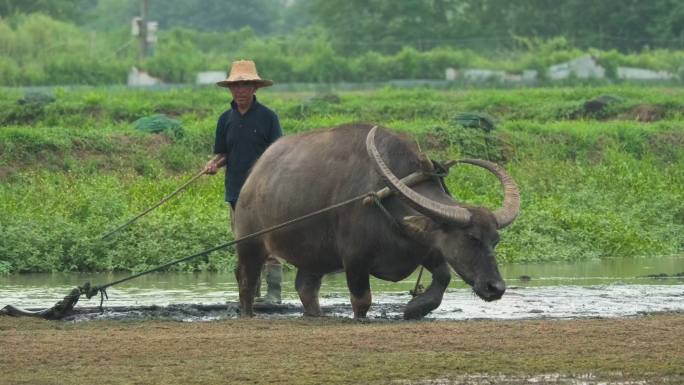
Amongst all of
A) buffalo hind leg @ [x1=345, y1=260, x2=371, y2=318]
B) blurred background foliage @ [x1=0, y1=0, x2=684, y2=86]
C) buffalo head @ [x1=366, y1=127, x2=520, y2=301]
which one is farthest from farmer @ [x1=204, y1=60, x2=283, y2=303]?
blurred background foliage @ [x1=0, y1=0, x2=684, y2=86]

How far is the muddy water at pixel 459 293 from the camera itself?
37.3 feet

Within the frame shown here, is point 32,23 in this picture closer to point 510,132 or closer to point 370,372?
point 510,132

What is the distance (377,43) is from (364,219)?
40.3 metres

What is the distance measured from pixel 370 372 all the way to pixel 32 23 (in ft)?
127

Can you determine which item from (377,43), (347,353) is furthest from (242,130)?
(377,43)

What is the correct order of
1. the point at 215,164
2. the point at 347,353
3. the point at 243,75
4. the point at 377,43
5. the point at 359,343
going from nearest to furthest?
the point at 347,353 < the point at 359,343 < the point at 243,75 < the point at 215,164 < the point at 377,43

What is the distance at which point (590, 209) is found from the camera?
18953mm

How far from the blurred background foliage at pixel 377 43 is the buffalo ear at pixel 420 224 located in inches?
1030

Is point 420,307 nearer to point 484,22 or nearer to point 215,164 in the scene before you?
point 215,164

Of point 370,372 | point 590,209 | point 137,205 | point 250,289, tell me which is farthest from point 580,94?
point 370,372

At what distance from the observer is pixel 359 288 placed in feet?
33.8

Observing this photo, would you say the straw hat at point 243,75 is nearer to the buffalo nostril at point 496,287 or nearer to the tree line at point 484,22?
the buffalo nostril at point 496,287

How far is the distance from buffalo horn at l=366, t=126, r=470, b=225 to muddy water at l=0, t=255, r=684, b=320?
4.57 feet

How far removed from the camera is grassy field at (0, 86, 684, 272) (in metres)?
15.7
